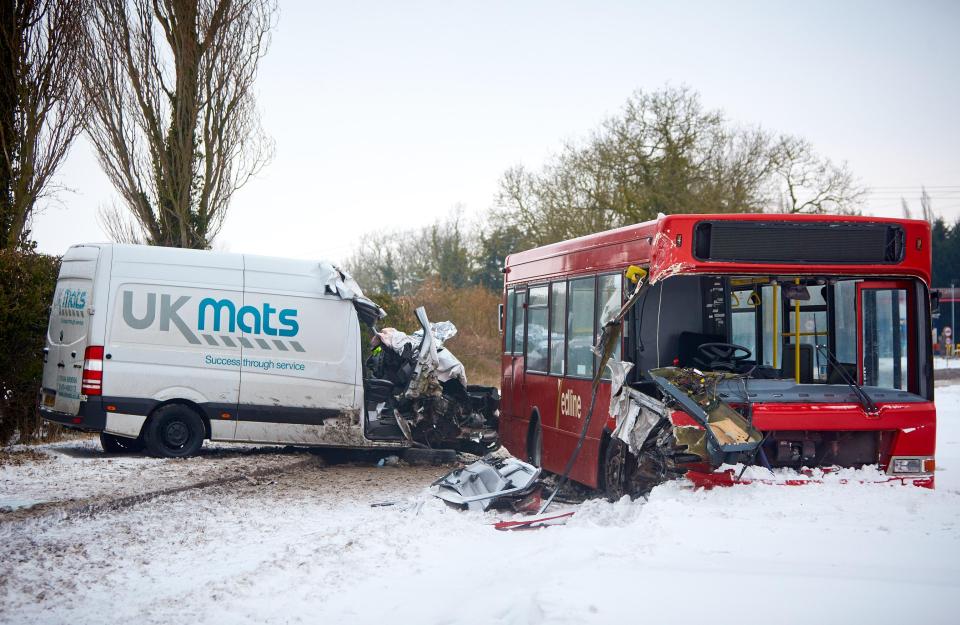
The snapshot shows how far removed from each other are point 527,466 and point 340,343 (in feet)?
14.6

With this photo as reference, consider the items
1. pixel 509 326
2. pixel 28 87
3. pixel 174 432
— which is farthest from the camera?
pixel 28 87

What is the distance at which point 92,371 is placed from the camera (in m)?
13.0

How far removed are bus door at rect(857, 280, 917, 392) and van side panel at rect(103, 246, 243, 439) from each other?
300 inches

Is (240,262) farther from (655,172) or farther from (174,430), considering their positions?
(655,172)

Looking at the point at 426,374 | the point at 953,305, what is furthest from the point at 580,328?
the point at 953,305

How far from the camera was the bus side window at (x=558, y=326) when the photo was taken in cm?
1195

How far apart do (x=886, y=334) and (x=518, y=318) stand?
5427 mm

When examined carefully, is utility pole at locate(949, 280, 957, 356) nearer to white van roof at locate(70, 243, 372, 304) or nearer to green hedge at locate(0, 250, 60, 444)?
white van roof at locate(70, 243, 372, 304)

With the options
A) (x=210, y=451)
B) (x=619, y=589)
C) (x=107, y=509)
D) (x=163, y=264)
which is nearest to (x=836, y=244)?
(x=619, y=589)

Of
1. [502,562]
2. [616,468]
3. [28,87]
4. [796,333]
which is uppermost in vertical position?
[28,87]

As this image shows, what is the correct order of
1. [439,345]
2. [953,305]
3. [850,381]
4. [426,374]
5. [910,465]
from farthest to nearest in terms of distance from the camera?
[953,305] < [439,345] < [426,374] < [850,381] < [910,465]

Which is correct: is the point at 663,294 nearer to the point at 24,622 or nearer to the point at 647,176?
the point at 24,622

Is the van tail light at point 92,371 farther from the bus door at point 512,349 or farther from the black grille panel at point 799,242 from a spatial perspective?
the black grille panel at point 799,242

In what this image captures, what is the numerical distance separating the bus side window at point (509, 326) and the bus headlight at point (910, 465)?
20.3ft
